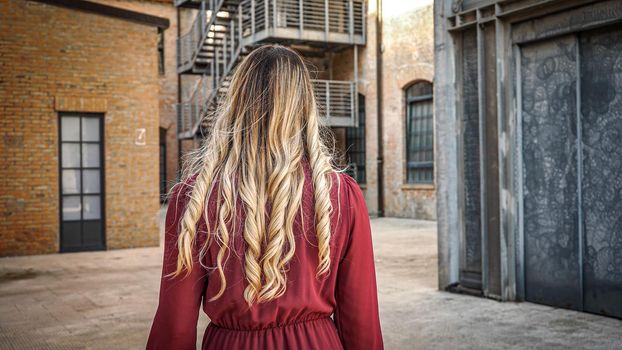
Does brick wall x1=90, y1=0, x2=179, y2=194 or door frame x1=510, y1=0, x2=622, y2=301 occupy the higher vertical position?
brick wall x1=90, y1=0, x2=179, y2=194

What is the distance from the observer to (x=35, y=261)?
11.2 metres

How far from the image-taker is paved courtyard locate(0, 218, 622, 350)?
550 cm

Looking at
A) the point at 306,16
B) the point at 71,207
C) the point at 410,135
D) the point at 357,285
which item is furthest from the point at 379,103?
the point at 357,285

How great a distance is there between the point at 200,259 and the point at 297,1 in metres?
19.2

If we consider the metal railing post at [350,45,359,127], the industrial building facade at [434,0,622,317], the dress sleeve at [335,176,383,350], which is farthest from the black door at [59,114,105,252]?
the dress sleeve at [335,176,383,350]

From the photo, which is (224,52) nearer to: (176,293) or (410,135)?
(410,135)

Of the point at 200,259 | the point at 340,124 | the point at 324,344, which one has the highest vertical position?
the point at 340,124

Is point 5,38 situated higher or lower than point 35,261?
higher

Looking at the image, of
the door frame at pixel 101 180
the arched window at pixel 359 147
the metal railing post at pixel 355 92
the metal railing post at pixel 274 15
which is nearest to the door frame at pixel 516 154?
the door frame at pixel 101 180

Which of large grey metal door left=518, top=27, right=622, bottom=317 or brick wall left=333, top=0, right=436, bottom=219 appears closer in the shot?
large grey metal door left=518, top=27, right=622, bottom=317

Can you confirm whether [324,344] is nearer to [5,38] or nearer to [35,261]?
[35,261]

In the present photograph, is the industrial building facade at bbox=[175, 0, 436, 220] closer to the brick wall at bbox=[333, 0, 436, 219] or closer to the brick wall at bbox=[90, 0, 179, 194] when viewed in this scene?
the brick wall at bbox=[333, 0, 436, 219]

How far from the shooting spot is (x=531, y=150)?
22.4 ft

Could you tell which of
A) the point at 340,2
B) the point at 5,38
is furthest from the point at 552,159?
the point at 340,2
